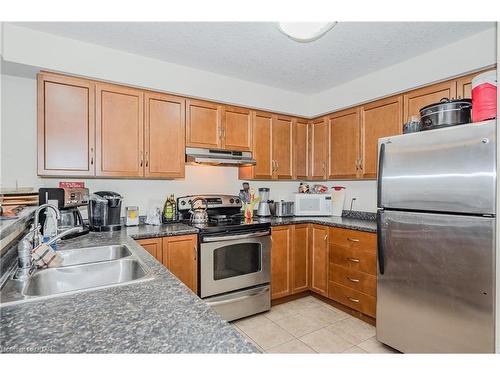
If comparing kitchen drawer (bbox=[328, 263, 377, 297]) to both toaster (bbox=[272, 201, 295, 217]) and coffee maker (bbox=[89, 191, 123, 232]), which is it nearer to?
toaster (bbox=[272, 201, 295, 217])

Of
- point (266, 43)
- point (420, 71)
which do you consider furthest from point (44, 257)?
point (420, 71)

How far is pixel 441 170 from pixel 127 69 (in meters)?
2.55

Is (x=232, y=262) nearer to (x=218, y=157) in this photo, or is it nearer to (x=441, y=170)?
(x=218, y=157)

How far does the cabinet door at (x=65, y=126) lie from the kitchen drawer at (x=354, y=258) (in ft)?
7.81

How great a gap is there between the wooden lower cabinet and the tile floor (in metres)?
0.68

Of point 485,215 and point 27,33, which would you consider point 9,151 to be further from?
point 485,215

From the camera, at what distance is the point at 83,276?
4.77ft

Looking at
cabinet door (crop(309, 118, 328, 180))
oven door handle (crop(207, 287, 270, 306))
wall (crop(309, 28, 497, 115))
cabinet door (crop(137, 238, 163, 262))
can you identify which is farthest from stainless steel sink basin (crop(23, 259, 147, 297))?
wall (crop(309, 28, 497, 115))

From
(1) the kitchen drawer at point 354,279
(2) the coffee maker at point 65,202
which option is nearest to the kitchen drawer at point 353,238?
(1) the kitchen drawer at point 354,279

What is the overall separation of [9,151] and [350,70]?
3.09 m

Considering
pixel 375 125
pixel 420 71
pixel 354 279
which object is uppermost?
pixel 420 71

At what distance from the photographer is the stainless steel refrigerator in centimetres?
162

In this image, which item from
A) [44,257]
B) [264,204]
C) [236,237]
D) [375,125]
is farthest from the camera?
[264,204]
